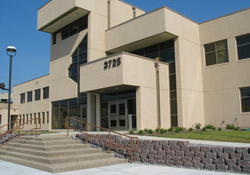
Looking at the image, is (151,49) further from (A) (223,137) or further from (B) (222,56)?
(A) (223,137)

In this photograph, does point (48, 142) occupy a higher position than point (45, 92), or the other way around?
point (45, 92)

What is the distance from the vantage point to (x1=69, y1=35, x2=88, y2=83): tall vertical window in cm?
2612

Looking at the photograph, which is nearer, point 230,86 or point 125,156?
point 125,156

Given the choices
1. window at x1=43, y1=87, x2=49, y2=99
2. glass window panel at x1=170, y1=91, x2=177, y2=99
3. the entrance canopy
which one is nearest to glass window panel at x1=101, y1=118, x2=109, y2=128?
the entrance canopy

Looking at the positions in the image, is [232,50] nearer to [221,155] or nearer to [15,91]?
[221,155]

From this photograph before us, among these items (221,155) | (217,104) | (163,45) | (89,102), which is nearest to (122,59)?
(163,45)

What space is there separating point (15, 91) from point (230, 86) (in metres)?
32.2

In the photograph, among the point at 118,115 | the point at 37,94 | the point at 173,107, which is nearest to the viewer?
the point at 173,107

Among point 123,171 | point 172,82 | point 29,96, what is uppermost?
point 29,96

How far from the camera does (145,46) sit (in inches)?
958

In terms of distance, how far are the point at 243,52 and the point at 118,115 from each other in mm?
10965

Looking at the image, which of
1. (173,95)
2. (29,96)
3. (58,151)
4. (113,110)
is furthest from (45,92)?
(58,151)

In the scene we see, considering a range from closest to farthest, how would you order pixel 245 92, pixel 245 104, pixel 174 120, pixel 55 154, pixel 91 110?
pixel 55 154, pixel 245 104, pixel 245 92, pixel 174 120, pixel 91 110

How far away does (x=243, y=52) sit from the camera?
830 inches
